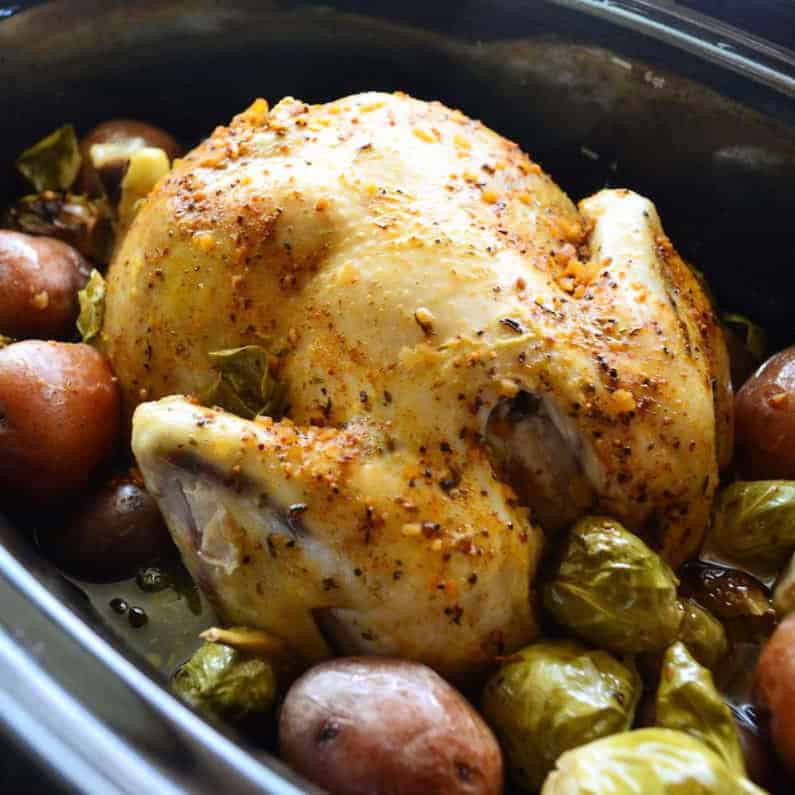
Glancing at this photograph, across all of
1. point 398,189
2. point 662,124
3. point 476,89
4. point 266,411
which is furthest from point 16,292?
point 662,124

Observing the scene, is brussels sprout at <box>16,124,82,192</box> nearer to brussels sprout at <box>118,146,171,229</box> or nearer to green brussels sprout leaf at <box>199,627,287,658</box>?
brussels sprout at <box>118,146,171,229</box>

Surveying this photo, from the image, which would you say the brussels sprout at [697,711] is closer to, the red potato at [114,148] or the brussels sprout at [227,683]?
the brussels sprout at [227,683]

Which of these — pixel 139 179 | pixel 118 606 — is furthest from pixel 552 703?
pixel 139 179

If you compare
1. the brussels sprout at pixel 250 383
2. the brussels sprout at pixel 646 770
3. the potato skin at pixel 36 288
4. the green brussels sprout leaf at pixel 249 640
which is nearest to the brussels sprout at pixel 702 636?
the brussels sprout at pixel 646 770

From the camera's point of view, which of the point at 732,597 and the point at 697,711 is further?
the point at 732,597

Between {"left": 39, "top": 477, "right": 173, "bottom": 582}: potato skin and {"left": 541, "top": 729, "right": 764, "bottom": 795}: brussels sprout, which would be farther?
{"left": 39, "top": 477, "right": 173, "bottom": 582}: potato skin

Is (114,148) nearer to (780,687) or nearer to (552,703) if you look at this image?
(552,703)

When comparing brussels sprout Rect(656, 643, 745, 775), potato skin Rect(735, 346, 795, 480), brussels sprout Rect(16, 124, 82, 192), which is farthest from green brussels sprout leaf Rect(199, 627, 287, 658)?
brussels sprout Rect(16, 124, 82, 192)
